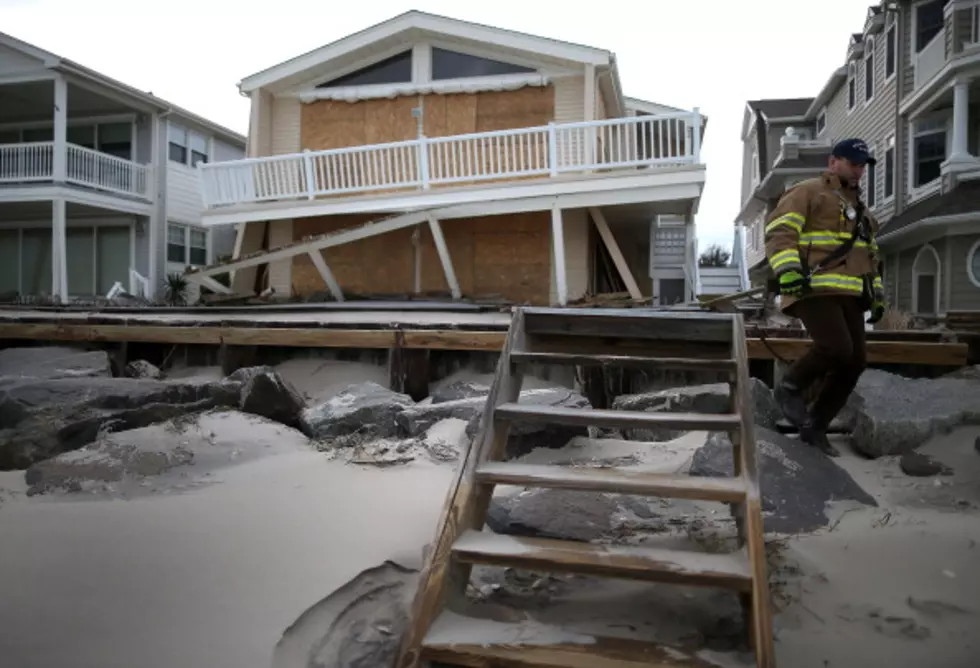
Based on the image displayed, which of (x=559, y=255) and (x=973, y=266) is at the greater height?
(x=973, y=266)

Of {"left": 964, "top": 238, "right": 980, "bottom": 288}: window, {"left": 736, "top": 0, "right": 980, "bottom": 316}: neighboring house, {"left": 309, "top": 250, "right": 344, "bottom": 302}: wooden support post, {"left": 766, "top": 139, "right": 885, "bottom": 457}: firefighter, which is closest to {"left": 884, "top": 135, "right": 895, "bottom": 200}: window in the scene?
{"left": 736, "top": 0, "right": 980, "bottom": 316}: neighboring house

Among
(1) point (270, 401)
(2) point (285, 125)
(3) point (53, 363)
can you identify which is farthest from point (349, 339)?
(2) point (285, 125)

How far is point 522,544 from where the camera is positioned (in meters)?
2.70

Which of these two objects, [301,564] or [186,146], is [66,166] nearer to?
[186,146]

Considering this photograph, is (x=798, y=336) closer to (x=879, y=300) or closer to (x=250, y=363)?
(x=879, y=300)

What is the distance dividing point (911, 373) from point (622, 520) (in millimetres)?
3273

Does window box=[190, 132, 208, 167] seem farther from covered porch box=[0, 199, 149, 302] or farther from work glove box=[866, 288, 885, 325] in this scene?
work glove box=[866, 288, 885, 325]

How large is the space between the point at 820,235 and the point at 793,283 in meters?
0.41

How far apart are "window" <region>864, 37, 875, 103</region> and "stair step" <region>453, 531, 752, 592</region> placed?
2086cm

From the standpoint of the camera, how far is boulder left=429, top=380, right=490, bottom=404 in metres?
5.65

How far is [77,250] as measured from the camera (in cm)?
2030

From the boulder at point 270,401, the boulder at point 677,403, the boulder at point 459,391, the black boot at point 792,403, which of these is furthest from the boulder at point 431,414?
the black boot at point 792,403

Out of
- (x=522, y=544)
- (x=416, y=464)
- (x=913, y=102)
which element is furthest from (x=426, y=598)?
(x=913, y=102)

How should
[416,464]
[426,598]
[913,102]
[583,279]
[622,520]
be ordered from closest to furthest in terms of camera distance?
[426,598] < [622,520] < [416,464] < [583,279] < [913,102]
